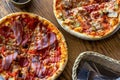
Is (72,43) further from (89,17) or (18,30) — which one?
(18,30)

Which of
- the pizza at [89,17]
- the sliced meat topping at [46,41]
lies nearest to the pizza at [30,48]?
the sliced meat topping at [46,41]

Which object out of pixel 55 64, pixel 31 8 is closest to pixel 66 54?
pixel 55 64

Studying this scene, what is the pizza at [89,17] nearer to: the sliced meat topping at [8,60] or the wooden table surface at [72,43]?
the wooden table surface at [72,43]

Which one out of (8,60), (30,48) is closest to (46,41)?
(30,48)

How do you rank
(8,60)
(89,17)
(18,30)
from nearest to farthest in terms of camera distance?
(8,60) → (18,30) → (89,17)

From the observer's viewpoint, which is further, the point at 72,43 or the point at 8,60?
the point at 72,43

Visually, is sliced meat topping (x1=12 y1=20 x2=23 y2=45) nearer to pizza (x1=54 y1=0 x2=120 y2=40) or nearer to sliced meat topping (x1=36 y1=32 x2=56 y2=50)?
sliced meat topping (x1=36 y1=32 x2=56 y2=50)

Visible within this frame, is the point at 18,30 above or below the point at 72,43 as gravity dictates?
above

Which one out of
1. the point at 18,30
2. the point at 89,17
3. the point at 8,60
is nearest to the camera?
the point at 8,60
